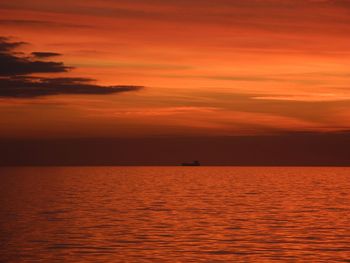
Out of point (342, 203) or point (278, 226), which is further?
point (342, 203)

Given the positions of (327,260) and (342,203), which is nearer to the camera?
(327,260)

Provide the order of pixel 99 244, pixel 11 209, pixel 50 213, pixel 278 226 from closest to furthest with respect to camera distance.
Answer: pixel 99 244 < pixel 278 226 < pixel 50 213 < pixel 11 209

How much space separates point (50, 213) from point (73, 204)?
13.0 m

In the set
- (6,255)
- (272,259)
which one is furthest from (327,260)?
(6,255)

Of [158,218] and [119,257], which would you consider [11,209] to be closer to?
[158,218]

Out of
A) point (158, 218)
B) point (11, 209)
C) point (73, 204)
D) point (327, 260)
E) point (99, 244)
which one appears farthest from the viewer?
point (73, 204)

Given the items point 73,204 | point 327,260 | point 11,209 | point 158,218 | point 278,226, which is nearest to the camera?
point 327,260

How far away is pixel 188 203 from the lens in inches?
3270

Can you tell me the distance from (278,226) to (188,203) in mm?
27642

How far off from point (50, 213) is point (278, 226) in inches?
929

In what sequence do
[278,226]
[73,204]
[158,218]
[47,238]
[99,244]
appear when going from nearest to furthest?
[99,244]
[47,238]
[278,226]
[158,218]
[73,204]

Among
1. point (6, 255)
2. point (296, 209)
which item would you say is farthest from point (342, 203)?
point (6, 255)

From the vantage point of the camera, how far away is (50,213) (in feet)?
227

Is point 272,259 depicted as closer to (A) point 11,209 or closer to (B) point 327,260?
(B) point 327,260
